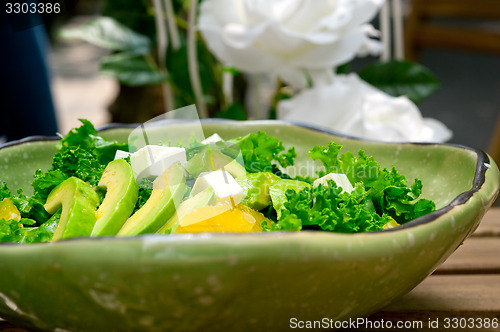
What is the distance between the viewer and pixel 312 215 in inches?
24.3

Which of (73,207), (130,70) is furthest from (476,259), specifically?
(130,70)

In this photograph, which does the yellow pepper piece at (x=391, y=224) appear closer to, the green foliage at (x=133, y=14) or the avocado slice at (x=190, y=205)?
the avocado slice at (x=190, y=205)

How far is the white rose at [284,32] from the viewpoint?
1.14m

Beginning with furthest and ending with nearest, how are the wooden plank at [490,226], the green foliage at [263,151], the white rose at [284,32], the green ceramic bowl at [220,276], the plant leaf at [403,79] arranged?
the plant leaf at [403,79], the white rose at [284,32], the wooden plank at [490,226], the green foliage at [263,151], the green ceramic bowl at [220,276]

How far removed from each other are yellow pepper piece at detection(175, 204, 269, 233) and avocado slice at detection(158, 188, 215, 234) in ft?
0.05

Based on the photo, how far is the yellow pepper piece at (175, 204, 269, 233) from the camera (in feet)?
1.91

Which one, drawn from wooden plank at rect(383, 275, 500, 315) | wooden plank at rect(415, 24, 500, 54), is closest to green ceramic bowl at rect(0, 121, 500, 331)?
wooden plank at rect(383, 275, 500, 315)

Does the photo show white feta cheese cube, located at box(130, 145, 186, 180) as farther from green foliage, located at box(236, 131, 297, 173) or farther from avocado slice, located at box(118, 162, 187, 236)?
green foliage, located at box(236, 131, 297, 173)

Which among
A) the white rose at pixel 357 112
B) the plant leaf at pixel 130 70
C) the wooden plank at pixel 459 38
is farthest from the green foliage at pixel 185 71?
the wooden plank at pixel 459 38

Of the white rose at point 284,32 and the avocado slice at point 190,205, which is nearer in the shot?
the avocado slice at point 190,205

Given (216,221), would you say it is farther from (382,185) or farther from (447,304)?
(447,304)

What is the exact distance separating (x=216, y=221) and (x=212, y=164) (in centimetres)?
16

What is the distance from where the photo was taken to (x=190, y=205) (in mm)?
629

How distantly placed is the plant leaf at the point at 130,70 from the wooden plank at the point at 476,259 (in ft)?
2.64
